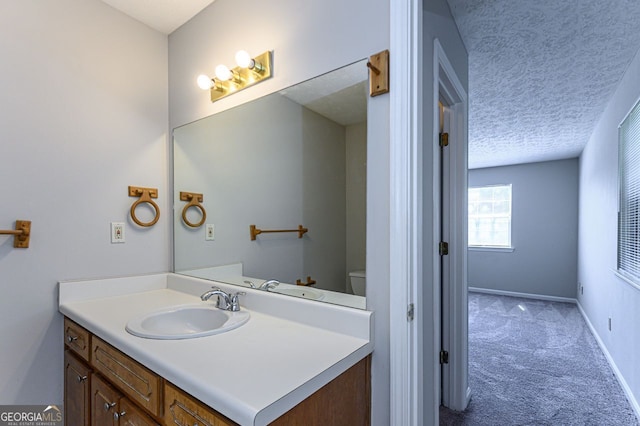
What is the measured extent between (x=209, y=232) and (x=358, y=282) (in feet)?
3.36

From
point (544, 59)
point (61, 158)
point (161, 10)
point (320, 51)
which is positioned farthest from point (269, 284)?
point (544, 59)

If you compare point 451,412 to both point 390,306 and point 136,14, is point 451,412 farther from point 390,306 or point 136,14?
point 136,14

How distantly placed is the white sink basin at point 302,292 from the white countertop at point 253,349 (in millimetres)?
48

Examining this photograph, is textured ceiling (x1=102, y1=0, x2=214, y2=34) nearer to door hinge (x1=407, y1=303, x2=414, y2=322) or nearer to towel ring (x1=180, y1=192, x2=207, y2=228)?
towel ring (x1=180, y1=192, x2=207, y2=228)

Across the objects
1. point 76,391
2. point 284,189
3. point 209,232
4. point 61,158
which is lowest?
point 76,391

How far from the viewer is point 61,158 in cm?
162

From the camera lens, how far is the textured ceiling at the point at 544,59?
1712mm

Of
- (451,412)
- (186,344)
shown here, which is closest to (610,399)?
(451,412)

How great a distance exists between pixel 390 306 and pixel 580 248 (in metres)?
5.17

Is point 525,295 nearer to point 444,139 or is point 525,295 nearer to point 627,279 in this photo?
point 627,279

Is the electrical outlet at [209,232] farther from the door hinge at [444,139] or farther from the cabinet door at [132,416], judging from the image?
the door hinge at [444,139]

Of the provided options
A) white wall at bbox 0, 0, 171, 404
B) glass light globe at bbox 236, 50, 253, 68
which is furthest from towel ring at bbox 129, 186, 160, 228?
glass light globe at bbox 236, 50, 253, 68

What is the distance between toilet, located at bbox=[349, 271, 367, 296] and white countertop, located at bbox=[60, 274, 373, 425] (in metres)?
0.09

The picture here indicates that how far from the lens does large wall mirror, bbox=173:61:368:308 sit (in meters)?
1.25
